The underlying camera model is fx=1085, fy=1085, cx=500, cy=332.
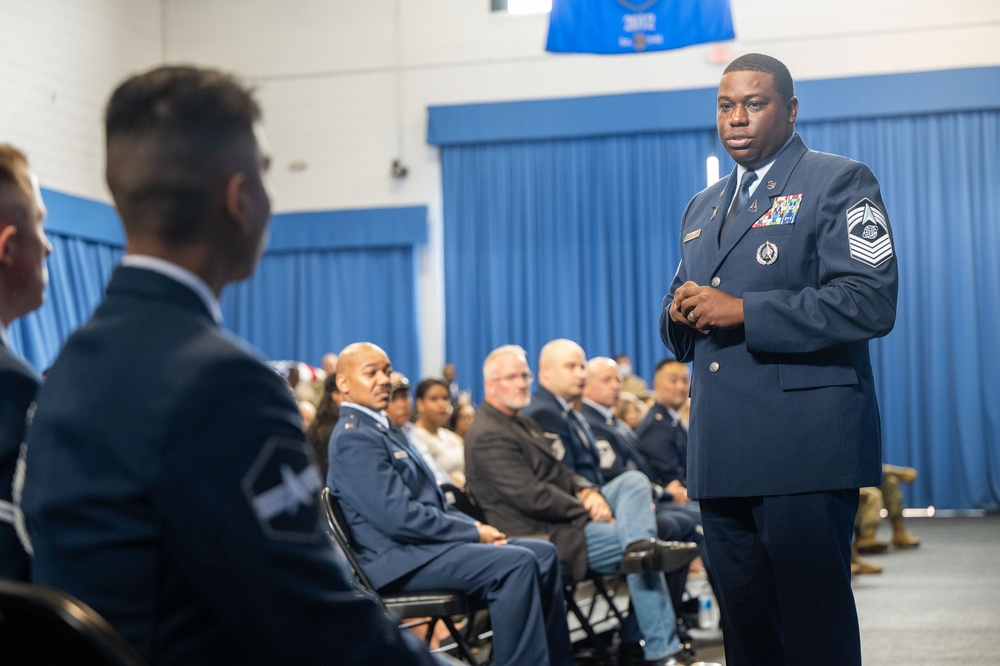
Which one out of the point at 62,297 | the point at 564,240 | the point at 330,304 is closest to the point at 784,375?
the point at 62,297

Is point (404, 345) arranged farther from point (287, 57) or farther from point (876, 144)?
point (876, 144)

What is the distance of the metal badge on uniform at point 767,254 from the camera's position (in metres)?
2.18

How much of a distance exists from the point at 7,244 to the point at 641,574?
3.45m

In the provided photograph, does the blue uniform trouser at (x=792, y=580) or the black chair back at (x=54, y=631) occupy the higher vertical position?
the black chair back at (x=54, y=631)

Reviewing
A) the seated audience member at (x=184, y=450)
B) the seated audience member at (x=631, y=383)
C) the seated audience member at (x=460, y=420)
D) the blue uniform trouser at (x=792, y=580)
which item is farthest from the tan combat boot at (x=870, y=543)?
the seated audience member at (x=184, y=450)

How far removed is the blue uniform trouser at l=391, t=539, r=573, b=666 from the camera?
12.4 feet

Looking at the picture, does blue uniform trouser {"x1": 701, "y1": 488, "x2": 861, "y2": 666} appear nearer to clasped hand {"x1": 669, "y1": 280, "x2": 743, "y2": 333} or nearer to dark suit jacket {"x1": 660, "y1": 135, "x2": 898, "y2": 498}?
dark suit jacket {"x1": 660, "y1": 135, "x2": 898, "y2": 498}

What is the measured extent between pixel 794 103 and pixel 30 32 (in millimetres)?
10348

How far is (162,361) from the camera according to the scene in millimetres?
1033

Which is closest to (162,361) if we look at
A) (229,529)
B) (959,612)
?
(229,529)

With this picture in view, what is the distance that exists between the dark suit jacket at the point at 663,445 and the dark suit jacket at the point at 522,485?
1476mm

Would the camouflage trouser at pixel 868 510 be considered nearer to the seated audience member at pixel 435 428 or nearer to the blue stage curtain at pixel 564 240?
the seated audience member at pixel 435 428

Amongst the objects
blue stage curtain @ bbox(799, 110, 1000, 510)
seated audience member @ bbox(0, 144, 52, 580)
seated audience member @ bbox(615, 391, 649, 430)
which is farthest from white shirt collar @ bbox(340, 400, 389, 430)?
blue stage curtain @ bbox(799, 110, 1000, 510)

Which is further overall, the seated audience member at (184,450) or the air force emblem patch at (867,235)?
the air force emblem patch at (867,235)
